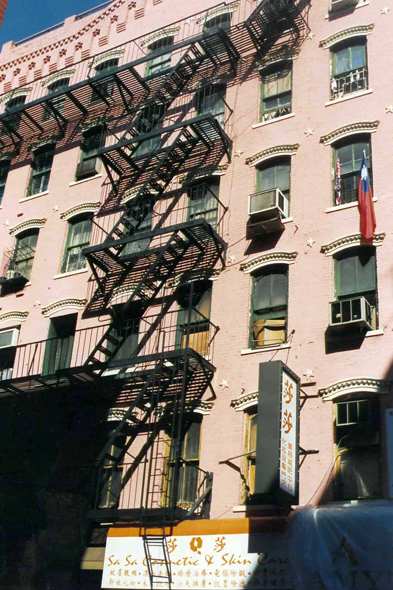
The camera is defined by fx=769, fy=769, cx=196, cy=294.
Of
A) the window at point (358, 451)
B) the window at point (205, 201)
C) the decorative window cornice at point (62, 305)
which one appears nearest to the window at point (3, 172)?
the decorative window cornice at point (62, 305)

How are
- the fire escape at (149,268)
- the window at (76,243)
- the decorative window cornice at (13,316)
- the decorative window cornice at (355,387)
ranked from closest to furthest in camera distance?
the decorative window cornice at (355,387) → the fire escape at (149,268) → the decorative window cornice at (13,316) → the window at (76,243)

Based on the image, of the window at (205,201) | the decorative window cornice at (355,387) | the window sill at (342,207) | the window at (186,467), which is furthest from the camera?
the window at (205,201)

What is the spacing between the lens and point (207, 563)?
49.5ft

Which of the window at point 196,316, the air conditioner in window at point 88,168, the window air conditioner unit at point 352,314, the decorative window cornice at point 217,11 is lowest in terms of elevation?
the window air conditioner unit at point 352,314

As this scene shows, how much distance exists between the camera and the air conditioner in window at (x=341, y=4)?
21.9 m

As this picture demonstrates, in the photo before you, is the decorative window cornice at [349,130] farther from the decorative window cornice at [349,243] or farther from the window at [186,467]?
the window at [186,467]

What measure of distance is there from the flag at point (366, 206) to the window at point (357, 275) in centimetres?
49

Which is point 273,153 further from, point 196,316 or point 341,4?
point 341,4

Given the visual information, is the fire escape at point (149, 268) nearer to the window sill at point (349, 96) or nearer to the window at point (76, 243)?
the window at point (76, 243)

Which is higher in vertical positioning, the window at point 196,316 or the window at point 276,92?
the window at point 276,92

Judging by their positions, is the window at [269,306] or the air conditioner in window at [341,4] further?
the air conditioner in window at [341,4]

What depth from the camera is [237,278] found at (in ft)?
63.7

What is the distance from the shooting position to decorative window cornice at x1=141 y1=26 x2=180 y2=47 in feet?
85.8

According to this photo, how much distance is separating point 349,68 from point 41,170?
1126 cm
